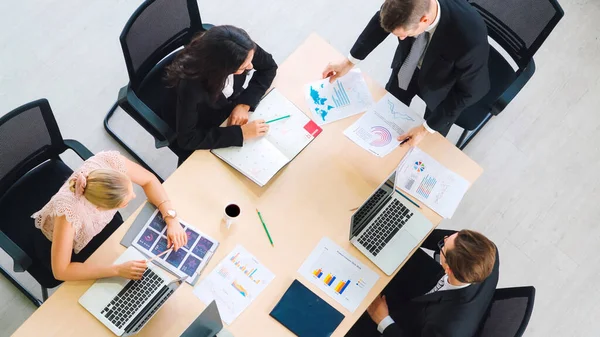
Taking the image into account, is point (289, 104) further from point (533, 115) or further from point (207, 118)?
point (533, 115)

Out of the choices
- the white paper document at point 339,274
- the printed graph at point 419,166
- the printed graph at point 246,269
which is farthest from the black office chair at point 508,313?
the printed graph at point 246,269

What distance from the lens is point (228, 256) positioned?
7.47 feet

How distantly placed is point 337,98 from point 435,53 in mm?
473

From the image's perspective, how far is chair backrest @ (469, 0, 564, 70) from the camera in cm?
269

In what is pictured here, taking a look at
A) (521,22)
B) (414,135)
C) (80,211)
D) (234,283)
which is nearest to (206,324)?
(234,283)

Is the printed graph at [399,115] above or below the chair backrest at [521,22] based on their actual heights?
below

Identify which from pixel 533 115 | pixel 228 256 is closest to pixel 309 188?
pixel 228 256

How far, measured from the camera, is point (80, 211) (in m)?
2.17

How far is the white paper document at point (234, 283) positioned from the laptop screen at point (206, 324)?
0.99 ft

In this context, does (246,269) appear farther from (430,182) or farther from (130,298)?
(430,182)

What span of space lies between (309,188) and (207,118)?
61cm

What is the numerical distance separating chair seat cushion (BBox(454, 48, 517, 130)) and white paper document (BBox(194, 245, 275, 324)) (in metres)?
1.38

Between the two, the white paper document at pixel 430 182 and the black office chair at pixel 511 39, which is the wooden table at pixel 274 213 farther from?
the black office chair at pixel 511 39

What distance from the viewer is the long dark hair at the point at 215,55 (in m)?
2.28
